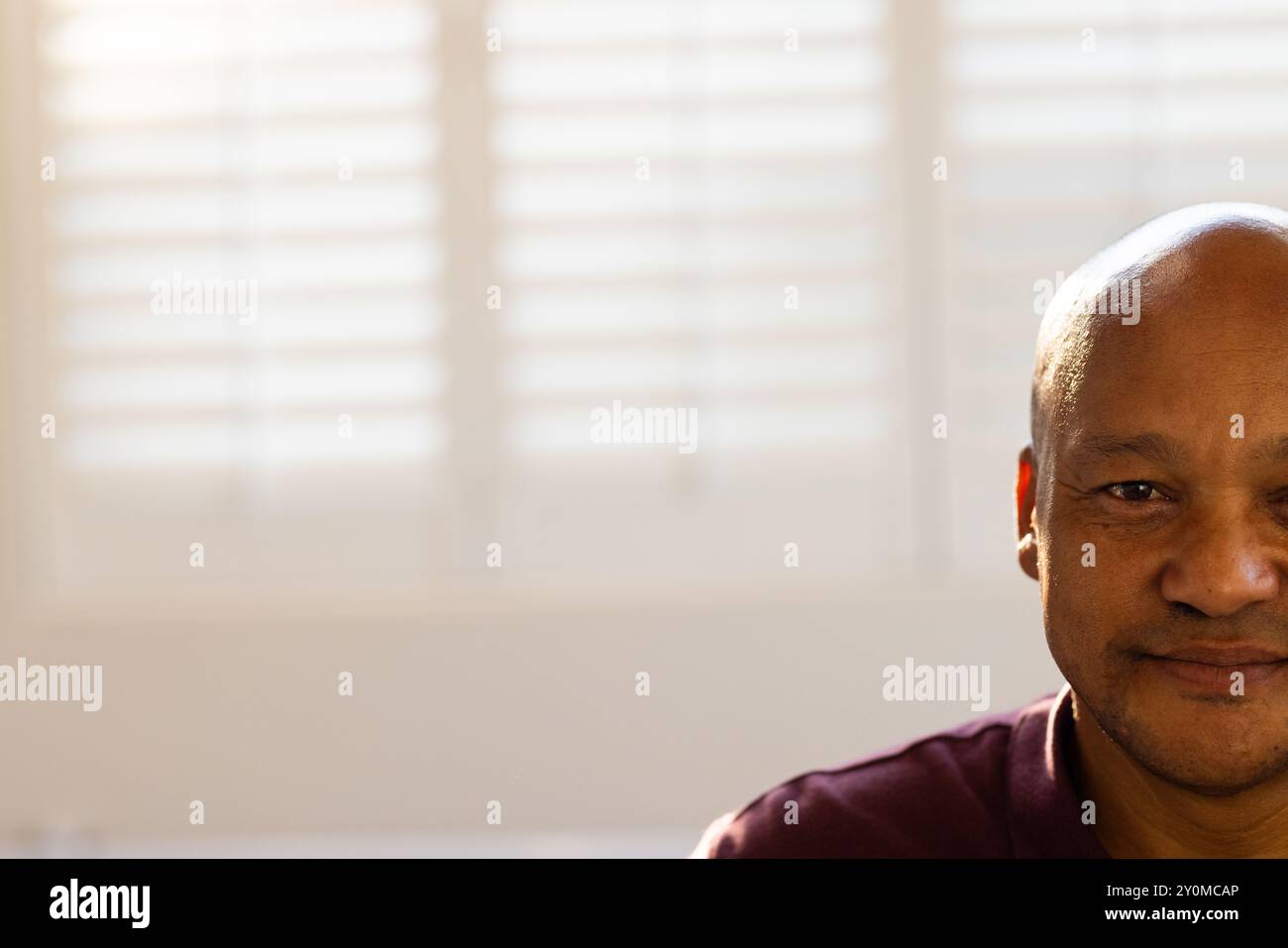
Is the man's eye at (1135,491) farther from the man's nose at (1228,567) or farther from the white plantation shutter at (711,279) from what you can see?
the white plantation shutter at (711,279)

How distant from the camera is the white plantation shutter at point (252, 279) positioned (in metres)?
2.83

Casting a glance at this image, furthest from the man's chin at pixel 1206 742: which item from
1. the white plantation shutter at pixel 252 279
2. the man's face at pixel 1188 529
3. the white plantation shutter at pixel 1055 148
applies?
the white plantation shutter at pixel 252 279

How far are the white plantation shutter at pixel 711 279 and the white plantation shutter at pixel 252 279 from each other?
241 mm

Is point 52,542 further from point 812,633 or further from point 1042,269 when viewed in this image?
point 1042,269

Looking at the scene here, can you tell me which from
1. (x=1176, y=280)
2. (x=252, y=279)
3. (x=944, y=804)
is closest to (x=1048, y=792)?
(x=944, y=804)

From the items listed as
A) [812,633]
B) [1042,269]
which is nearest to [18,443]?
[812,633]

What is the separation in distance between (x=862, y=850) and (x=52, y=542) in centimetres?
255

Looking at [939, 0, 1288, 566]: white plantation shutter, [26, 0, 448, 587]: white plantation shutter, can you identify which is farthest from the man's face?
[26, 0, 448, 587]: white plantation shutter

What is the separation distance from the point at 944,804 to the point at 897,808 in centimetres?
3

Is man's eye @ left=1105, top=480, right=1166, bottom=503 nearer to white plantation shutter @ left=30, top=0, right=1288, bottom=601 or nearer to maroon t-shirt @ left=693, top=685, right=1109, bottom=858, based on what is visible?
maroon t-shirt @ left=693, top=685, right=1109, bottom=858

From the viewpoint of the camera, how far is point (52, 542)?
295 cm

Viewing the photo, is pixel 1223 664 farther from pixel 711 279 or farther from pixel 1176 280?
pixel 711 279

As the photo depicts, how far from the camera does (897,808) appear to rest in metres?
0.85

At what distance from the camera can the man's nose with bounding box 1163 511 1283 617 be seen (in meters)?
0.64
